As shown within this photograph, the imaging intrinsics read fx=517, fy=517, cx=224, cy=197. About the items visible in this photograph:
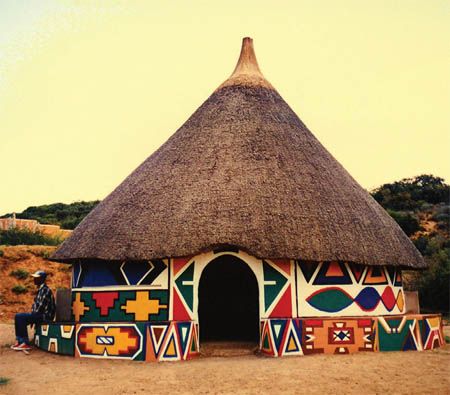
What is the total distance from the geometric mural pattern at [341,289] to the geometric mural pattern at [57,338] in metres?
4.61

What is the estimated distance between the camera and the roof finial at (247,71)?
14.6 metres

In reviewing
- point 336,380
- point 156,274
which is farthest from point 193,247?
point 336,380

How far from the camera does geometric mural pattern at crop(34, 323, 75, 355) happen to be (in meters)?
10.4

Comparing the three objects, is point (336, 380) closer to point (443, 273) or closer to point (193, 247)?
point (193, 247)

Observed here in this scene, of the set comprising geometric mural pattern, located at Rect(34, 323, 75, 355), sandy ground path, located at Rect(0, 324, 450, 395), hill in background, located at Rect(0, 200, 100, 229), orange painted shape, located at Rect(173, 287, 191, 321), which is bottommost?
sandy ground path, located at Rect(0, 324, 450, 395)

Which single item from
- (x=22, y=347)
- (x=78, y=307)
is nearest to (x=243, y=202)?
(x=78, y=307)

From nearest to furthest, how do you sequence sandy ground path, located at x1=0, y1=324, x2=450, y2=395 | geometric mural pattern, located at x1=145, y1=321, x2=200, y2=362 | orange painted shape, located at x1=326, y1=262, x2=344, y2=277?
sandy ground path, located at x1=0, y1=324, x2=450, y2=395
geometric mural pattern, located at x1=145, y1=321, x2=200, y2=362
orange painted shape, located at x1=326, y1=262, x2=344, y2=277

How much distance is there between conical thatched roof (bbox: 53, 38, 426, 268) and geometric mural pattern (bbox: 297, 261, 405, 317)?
475 mm

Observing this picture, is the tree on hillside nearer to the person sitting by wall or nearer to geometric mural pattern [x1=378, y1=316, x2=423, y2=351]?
geometric mural pattern [x1=378, y1=316, x2=423, y2=351]

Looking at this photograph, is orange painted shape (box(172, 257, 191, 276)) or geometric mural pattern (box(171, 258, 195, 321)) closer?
geometric mural pattern (box(171, 258, 195, 321))

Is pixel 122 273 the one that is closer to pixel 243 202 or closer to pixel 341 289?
pixel 243 202

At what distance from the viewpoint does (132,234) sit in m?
10.9

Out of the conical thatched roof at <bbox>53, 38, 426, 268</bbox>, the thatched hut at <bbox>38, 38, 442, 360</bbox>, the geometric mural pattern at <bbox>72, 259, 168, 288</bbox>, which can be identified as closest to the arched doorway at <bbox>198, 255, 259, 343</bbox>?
the thatched hut at <bbox>38, 38, 442, 360</bbox>

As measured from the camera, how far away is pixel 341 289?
35.1 ft
